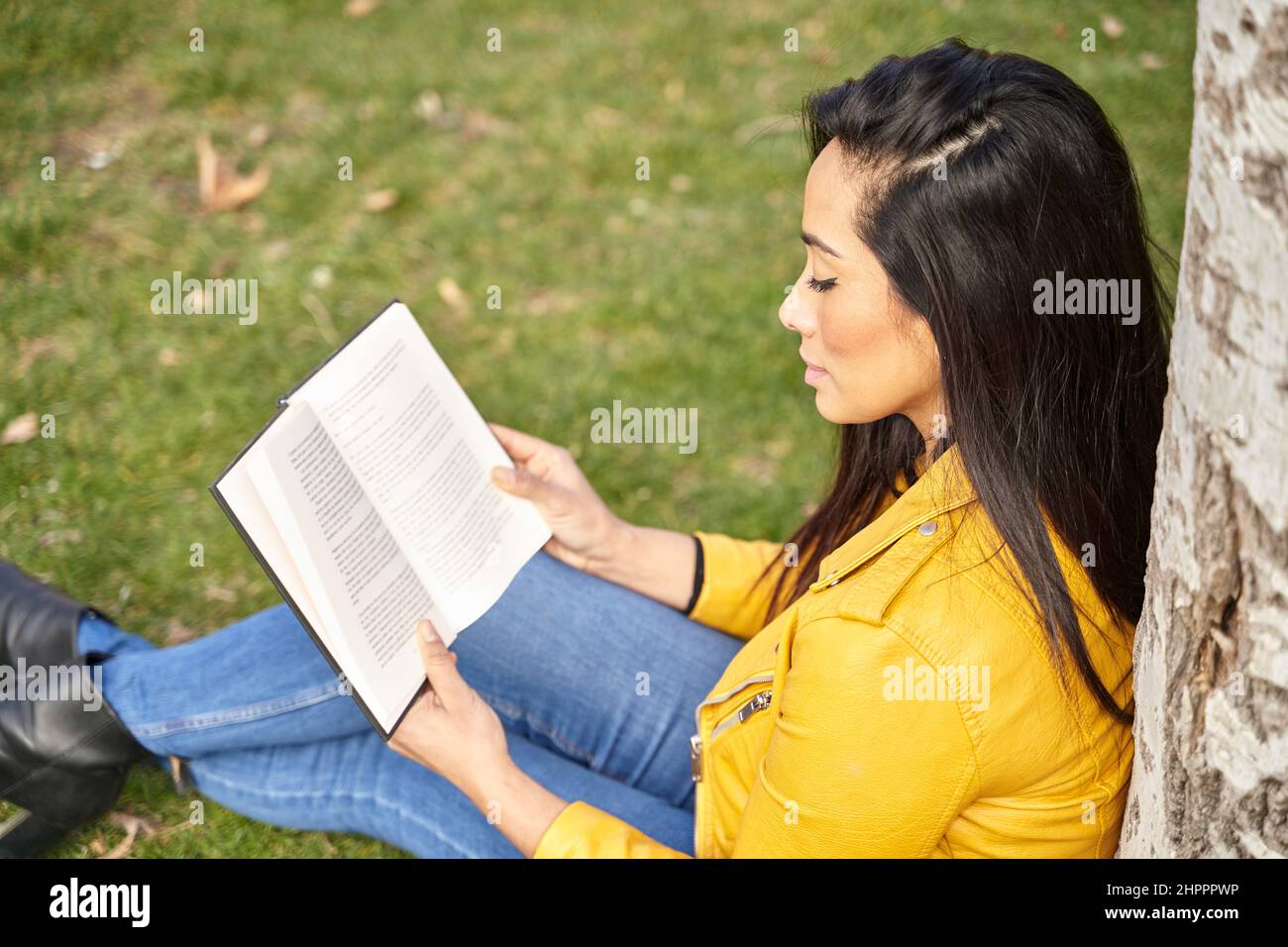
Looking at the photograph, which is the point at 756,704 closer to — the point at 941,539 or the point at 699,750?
the point at 699,750

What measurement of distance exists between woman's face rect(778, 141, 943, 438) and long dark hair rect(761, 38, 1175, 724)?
32 millimetres

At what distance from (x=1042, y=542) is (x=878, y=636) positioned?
296 mm

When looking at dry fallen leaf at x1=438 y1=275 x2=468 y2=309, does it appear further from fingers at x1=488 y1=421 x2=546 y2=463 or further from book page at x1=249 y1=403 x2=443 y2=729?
book page at x1=249 y1=403 x2=443 y2=729

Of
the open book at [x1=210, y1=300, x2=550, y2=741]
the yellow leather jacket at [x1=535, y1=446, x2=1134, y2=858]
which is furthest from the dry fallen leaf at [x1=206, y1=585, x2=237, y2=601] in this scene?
the yellow leather jacket at [x1=535, y1=446, x2=1134, y2=858]

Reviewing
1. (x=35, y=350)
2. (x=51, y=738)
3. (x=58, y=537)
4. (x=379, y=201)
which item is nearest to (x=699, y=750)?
(x=51, y=738)

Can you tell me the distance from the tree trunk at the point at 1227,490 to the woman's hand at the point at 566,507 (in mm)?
1232

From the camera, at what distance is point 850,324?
1.90 meters

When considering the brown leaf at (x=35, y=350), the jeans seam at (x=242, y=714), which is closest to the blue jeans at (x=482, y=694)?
the jeans seam at (x=242, y=714)

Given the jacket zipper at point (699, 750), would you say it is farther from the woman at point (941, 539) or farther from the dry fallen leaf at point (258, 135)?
the dry fallen leaf at point (258, 135)

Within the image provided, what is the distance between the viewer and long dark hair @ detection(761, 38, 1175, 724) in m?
1.78

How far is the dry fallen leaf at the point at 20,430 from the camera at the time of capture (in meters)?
3.70

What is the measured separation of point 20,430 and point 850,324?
9.40 feet

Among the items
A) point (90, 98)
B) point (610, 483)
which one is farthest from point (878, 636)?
point (90, 98)

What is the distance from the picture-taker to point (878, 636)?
1673 mm
